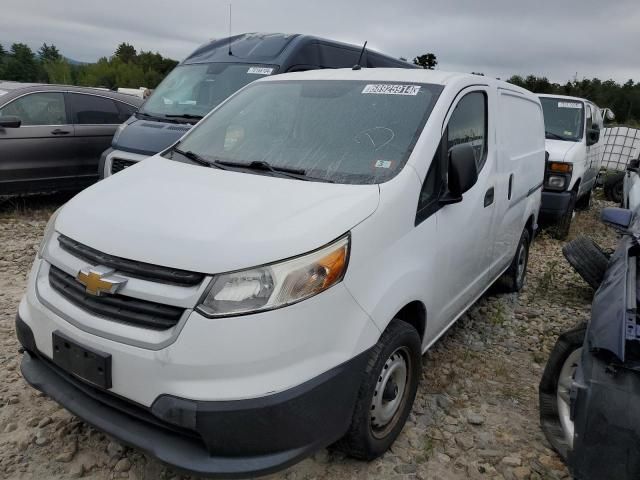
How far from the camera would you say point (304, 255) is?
1974mm

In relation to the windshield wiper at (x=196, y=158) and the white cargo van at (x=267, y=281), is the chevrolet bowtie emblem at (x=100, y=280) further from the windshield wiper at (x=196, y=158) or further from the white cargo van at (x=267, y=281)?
the windshield wiper at (x=196, y=158)

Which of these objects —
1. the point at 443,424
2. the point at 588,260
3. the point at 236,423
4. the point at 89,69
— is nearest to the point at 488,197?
the point at 588,260

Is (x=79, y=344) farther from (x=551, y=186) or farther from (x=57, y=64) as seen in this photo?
(x=57, y=64)

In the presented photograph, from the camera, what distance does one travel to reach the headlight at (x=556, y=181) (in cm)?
686

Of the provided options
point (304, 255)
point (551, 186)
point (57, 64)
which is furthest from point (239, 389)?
point (57, 64)

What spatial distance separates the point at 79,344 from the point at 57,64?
77036 millimetres

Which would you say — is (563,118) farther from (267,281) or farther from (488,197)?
(267,281)

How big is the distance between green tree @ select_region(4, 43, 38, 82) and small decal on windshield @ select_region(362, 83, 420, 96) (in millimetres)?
76645

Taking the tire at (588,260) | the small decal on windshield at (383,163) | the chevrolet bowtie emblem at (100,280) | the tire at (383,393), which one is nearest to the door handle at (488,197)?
the tire at (588,260)

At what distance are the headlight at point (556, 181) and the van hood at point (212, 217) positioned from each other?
17.7 feet

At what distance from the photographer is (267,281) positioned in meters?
1.92

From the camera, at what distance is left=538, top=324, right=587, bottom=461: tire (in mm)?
2693

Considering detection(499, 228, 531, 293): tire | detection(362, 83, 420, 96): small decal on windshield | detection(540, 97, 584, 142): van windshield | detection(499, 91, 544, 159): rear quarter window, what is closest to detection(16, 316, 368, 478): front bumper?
detection(362, 83, 420, 96): small decal on windshield

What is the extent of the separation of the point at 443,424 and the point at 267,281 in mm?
1630
